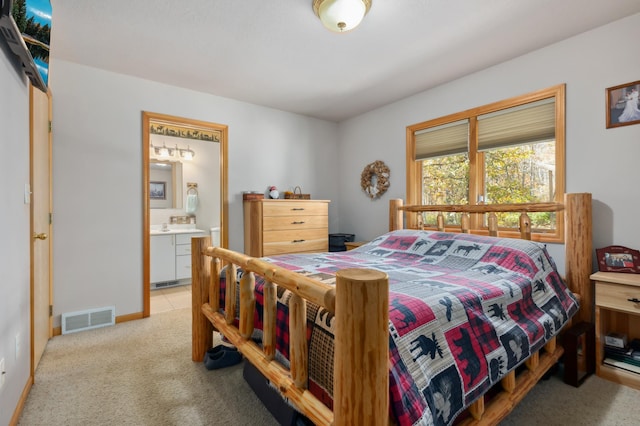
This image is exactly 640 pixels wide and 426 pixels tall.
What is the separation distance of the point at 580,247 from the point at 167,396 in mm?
2848

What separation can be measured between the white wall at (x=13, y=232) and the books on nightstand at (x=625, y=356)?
3.38m

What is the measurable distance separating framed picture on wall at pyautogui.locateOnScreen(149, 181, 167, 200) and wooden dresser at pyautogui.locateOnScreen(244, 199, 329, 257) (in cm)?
192

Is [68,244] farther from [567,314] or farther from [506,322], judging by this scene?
[567,314]

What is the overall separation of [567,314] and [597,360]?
1.39 feet

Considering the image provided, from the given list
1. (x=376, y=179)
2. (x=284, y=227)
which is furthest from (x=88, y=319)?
(x=376, y=179)

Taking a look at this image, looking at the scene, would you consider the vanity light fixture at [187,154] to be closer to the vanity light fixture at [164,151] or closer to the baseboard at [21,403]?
the vanity light fixture at [164,151]

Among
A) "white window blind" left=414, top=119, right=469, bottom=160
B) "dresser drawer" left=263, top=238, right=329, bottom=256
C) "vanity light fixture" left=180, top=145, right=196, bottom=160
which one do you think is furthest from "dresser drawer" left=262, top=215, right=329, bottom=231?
"vanity light fixture" left=180, top=145, right=196, bottom=160

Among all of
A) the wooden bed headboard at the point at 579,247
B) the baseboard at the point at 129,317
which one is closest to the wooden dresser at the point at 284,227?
the baseboard at the point at 129,317

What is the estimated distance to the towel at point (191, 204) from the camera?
499 cm

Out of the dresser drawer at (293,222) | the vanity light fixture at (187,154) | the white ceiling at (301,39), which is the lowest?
the dresser drawer at (293,222)

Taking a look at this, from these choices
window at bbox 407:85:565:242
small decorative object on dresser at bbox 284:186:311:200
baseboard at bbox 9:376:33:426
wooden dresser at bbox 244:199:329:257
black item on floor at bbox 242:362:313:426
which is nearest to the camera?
black item on floor at bbox 242:362:313:426

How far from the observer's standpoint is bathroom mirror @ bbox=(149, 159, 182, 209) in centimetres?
481

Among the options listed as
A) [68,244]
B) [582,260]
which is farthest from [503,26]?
[68,244]

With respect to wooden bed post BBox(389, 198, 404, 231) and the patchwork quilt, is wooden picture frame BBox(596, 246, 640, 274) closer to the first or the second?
the patchwork quilt
